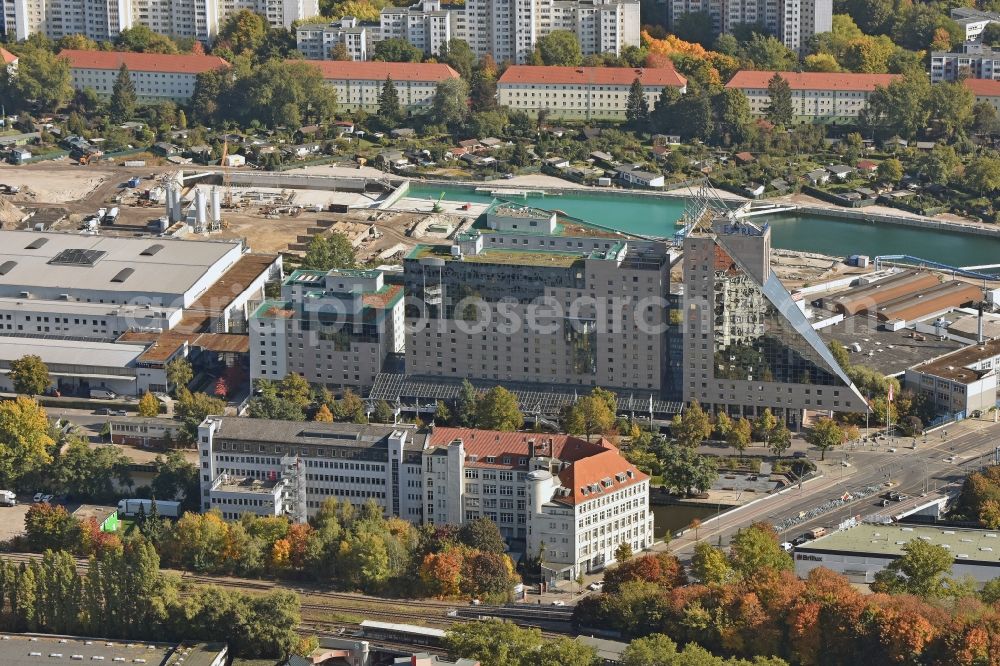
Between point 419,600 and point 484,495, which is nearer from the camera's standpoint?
point 419,600

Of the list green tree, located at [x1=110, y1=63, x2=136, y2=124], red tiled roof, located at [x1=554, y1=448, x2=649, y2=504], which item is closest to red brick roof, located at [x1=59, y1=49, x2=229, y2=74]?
green tree, located at [x1=110, y1=63, x2=136, y2=124]

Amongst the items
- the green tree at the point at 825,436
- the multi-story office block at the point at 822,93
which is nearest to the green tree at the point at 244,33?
the multi-story office block at the point at 822,93

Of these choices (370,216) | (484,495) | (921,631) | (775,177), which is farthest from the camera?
(775,177)

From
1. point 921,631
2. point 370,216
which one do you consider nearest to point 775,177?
point 370,216

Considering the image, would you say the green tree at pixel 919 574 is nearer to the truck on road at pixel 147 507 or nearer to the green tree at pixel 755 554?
the green tree at pixel 755 554

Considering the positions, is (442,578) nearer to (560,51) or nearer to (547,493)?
(547,493)

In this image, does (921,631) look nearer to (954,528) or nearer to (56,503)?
(954,528)

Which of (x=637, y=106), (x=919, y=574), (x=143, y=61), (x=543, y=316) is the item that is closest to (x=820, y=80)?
(x=637, y=106)
